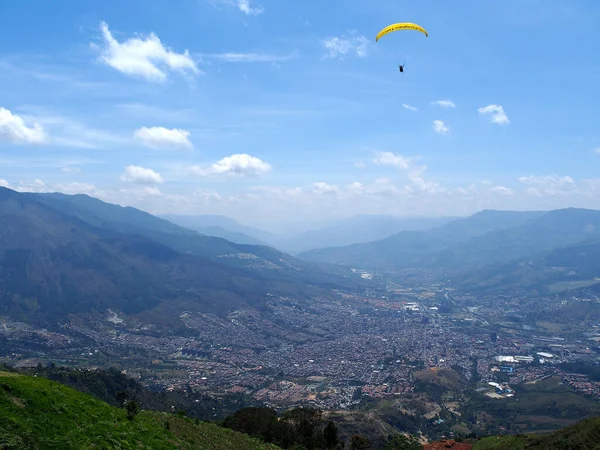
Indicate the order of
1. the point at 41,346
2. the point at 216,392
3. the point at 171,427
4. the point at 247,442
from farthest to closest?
1. the point at 41,346
2. the point at 216,392
3. the point at 247,442
4. the point at 171,427

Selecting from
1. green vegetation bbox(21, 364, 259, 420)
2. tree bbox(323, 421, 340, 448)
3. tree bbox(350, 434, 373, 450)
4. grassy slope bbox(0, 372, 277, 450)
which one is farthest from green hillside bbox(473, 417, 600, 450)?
green vegetation bbox(21, 364, 259, 420)

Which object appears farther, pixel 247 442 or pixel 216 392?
pixel 216 392

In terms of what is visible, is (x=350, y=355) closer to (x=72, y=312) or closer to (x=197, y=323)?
(x=197, y=323)

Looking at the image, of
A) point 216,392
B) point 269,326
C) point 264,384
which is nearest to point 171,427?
point 216,392

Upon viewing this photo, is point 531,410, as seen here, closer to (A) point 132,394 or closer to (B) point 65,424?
(A) point 132,394

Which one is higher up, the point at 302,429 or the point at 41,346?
the point at 302,429

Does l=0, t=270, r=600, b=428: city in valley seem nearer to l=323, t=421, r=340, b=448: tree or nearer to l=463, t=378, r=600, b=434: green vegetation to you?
l=463, t=378, r=600, b=434: green vegetation
